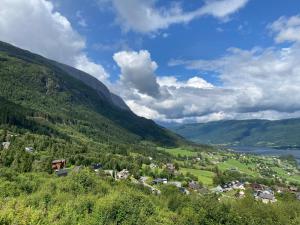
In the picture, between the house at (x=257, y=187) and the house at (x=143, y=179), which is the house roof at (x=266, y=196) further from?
the house at (x=143, y=179)

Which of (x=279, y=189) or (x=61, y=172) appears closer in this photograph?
(x=61, y=172)

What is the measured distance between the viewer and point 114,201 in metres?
72.9

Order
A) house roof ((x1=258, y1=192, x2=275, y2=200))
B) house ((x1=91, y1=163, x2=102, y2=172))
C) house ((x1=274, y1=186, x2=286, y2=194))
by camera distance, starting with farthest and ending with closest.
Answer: house ((x1=274, y1=186, x2=286, y2=194))
house ((x1=91, y1=163, x2=102, y2=172))
house roof ((x1=258, y1=192, x2=275, y2=200))

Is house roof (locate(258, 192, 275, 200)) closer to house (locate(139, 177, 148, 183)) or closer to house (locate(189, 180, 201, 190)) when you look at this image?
house (locate(189, 180, 201, 190))

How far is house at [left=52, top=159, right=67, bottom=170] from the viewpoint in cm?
14456

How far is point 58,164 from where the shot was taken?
147500 mm

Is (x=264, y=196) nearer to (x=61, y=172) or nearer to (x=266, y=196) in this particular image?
(x=266, y=196)

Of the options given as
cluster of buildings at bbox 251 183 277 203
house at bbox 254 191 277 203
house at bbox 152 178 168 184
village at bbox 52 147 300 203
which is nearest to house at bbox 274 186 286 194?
village at bbox 52 147 300 203

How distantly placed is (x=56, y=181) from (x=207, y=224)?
4734 centimetres

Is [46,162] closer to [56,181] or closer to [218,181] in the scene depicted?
[56,181]

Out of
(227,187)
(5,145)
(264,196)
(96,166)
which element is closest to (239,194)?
(264,196)

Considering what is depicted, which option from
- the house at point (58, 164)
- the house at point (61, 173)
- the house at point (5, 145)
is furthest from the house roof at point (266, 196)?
the house at point (5, 145)

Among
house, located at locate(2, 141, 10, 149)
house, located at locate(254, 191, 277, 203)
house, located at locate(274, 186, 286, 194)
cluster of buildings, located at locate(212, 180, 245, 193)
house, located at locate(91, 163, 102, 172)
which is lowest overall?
house, located at locate(254, 191, 277, 203)

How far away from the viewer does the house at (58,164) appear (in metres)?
145
